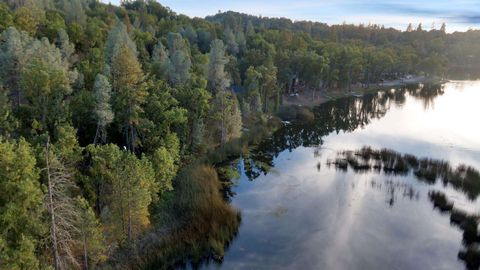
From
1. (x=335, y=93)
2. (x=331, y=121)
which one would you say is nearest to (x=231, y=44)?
(x=335, y=93)

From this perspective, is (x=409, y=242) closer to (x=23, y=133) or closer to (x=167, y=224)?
(x=167, y=224)

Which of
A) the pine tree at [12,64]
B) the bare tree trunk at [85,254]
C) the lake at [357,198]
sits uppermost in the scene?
the pine tree at [12,64]

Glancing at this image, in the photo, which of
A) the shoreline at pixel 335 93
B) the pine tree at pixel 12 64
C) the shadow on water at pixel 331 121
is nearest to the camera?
the pine tree at pixel 12 64

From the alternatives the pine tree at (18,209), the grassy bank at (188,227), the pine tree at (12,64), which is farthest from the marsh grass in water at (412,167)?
the pine tree at (12,64)

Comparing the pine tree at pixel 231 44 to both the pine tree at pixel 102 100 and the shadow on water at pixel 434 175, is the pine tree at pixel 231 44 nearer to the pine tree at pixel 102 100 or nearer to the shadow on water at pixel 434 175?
the shadow on water at pixel 434 175

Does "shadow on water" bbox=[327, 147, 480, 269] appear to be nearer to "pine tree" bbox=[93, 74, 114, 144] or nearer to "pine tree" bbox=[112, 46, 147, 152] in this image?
"pine tree" bbox=[112, 46, 147, 152]

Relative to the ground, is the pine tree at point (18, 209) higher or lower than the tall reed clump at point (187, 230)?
higher

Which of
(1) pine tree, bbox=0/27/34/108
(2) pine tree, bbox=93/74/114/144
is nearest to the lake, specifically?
(2) pine tree, bbox=93/74/114/144
